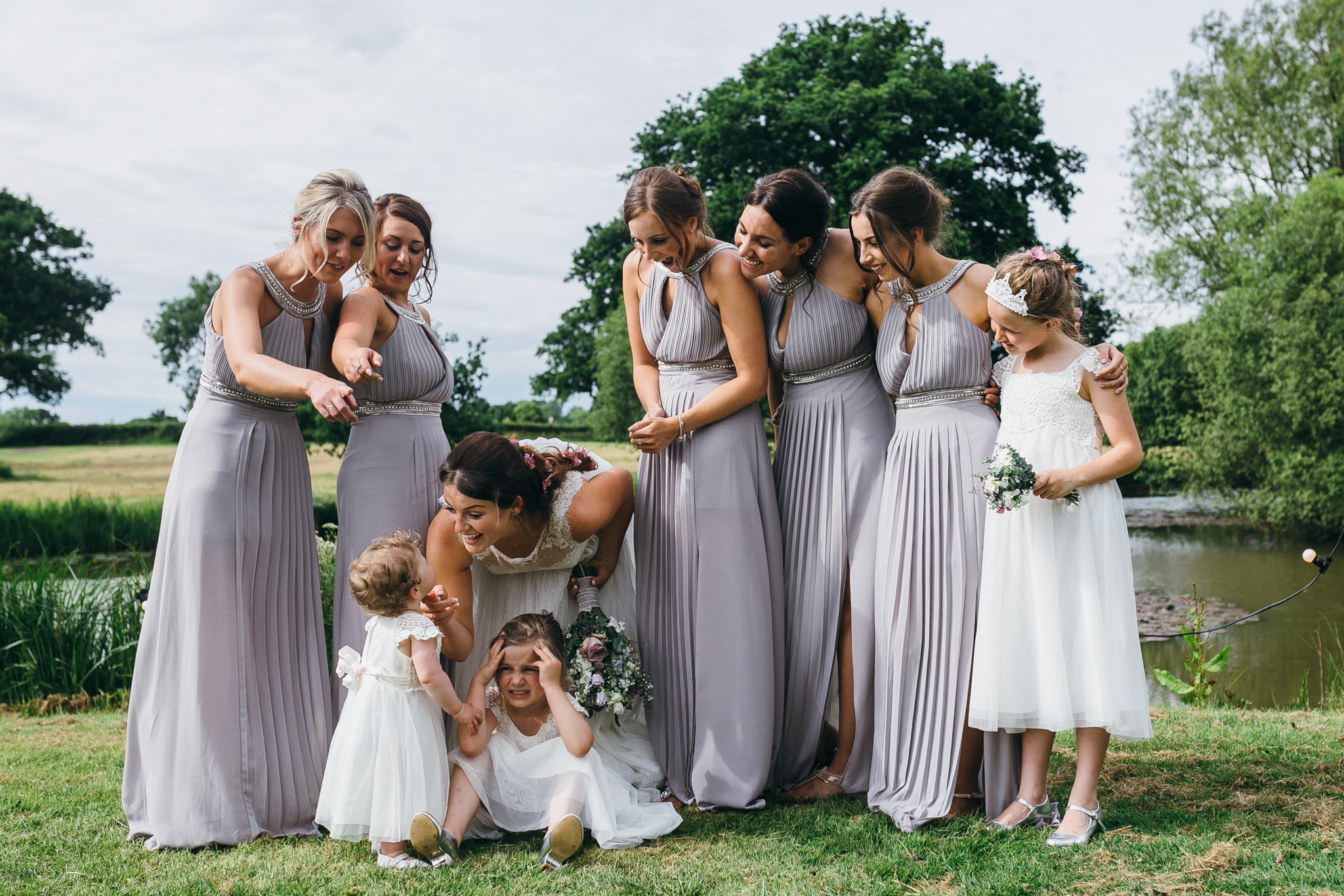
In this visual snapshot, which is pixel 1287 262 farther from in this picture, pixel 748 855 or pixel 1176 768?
pixel 748 855

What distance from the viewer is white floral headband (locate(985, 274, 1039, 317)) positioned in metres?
3.77

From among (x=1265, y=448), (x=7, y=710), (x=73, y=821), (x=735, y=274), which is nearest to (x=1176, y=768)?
(x=735, y=274)

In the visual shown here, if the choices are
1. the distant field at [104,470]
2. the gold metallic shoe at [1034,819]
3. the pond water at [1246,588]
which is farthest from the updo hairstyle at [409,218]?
the distant field at [104,470]

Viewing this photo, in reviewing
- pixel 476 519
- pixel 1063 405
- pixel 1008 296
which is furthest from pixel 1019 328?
pixel 476 519

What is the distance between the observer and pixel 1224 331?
777 inches

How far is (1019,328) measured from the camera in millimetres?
3830

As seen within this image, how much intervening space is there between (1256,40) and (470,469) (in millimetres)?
25443

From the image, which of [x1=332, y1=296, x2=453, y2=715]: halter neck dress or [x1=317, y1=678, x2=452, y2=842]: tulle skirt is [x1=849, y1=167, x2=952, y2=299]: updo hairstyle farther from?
[x1=317, y1=678, x2=452, y2=842]: tulle skirt

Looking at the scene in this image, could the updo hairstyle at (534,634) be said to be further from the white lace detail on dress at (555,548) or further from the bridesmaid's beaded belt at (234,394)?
the bridesmaid's beaded belt at (234,394)

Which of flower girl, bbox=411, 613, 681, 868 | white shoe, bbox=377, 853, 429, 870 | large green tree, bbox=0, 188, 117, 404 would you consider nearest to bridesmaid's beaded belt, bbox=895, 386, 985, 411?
flower girl, bbox=411, 613, 681, 868

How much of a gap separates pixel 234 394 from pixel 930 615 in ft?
10.0

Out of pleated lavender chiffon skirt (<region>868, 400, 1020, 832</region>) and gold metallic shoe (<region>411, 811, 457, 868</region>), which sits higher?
pleated lavender chiffon skirt (<region>868, 400, 1020, 832</region>)

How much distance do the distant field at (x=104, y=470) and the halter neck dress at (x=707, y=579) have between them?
1327 cm

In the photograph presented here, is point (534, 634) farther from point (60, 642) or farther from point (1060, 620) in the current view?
point (60, 642)
